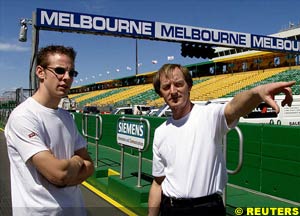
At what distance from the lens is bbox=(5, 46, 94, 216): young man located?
1976 mm

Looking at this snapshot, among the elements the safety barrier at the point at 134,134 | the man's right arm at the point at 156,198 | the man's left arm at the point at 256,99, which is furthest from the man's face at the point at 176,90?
the safety barrier at the point at 134,134

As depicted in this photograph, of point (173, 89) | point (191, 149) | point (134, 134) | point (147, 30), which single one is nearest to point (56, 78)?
point (173, 89)

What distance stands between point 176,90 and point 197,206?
2.52 ft

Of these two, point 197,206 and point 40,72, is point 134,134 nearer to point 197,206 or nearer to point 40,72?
point 197,206

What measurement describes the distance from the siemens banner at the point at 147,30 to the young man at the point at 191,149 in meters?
12.4

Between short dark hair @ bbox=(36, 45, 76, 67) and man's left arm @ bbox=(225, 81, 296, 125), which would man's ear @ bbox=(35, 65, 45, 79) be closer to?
short dark hair @ bbox=(36, 45, 76, 67)

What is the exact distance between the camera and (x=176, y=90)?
247 centimetres

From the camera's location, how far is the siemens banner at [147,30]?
14188 mm

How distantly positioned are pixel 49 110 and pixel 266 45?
19.1 meters

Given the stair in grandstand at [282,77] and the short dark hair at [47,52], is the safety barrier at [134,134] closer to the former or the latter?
the short dark hair at [47,52]

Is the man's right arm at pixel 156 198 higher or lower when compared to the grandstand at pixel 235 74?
lower

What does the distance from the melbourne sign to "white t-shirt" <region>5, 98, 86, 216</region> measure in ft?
14.1

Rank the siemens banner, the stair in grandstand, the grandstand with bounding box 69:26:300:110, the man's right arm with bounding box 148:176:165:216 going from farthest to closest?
the grandstand with bounding box 69:26:300:110, the stair in grandstand, the siemens banner, the man's right arm with bounding box 148:176:165:216

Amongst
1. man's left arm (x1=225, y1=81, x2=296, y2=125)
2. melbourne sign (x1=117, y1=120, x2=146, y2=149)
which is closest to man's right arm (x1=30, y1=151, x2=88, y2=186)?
man's left arm (x1=225, y1=81, x2=296, y2=125)
